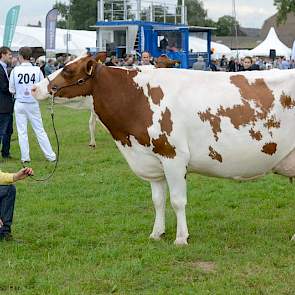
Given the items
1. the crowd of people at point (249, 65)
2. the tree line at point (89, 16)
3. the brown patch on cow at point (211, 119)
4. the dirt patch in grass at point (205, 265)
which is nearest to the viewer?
the dirt patch in grass at point (205, 265)

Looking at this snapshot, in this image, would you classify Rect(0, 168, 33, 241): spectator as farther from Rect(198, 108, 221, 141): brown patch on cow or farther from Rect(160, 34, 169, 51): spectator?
Rect(160, 34, 169, 51): spectator

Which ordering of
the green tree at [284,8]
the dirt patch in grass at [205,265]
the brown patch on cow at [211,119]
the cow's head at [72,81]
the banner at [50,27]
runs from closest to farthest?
the dirt patch in grass at [205,265], the brown patch on cow at [211,119], the cow's head at [72,81], the banner at [50,27], the green tree at [284,8]

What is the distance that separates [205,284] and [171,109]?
6.61 ft

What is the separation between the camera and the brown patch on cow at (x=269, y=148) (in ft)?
24.7

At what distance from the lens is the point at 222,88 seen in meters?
7.57

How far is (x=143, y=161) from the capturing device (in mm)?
7695

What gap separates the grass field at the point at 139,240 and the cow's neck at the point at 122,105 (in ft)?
4.12

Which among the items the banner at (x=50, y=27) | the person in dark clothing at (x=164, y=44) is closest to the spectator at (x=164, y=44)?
the person in dark clothing at (x=164, y=44)

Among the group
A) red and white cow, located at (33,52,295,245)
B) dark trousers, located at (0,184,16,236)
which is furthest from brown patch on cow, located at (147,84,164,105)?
dark trousers, located at (0,184,16,236)

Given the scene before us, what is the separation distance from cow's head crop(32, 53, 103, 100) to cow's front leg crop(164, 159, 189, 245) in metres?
1.30

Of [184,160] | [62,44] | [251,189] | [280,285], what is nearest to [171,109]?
[184,160]

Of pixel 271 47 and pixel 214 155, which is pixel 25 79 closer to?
pixel 214 155

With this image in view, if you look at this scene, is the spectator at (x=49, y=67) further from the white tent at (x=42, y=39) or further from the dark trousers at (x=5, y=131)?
the dark trousers at (x=5, y=131)

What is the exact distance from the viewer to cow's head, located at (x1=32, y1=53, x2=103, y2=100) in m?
7.84
